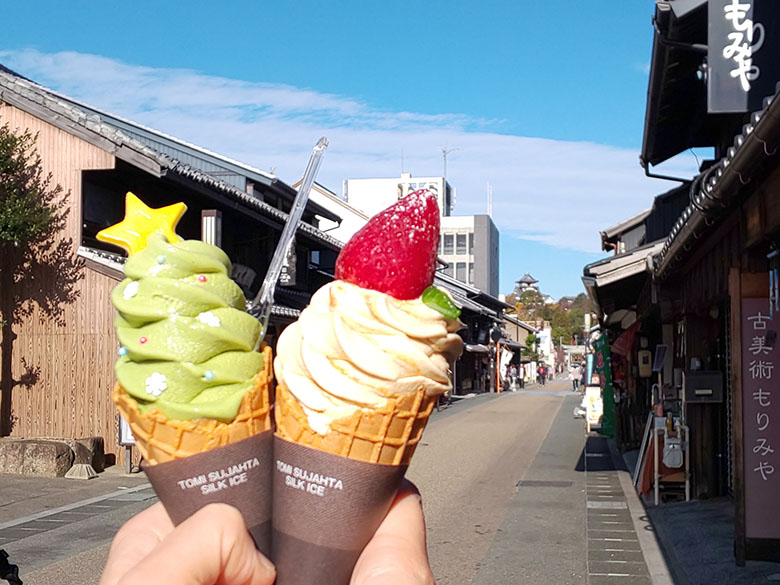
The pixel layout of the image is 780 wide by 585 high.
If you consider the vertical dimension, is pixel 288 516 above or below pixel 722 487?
above

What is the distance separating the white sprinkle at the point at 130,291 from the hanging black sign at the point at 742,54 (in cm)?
649

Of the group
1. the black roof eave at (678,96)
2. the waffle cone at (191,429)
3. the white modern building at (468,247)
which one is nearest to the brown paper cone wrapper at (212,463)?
the waffle cone at (191,429)

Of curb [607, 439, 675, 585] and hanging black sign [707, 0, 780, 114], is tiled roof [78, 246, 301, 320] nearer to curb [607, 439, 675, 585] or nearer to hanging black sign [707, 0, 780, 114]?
curb [607, 439, 675, 585]

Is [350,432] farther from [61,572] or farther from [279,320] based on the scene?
[279,320]

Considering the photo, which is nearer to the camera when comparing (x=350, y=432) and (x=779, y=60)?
(x=350, y=432)

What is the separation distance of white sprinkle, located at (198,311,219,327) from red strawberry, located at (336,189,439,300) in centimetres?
43

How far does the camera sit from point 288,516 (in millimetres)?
2557

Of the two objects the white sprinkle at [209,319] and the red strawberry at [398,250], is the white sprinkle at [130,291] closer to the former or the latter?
the white sprinkle at [209,319]

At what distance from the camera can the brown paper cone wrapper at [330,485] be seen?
2529 mm

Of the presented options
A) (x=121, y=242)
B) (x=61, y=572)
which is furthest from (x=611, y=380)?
(x=121, y=242)

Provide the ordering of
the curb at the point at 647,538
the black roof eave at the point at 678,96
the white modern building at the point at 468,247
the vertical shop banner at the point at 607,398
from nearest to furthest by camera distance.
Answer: the curb at the point at 647,538
the black roof eave at the point at 678,96
the vertical shop banner at the point at 607,398
the white modern building at the point at 468,247

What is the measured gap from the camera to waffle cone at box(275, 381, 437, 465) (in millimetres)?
2564

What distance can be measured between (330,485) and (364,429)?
0.63ft

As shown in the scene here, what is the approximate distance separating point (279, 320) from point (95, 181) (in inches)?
190
